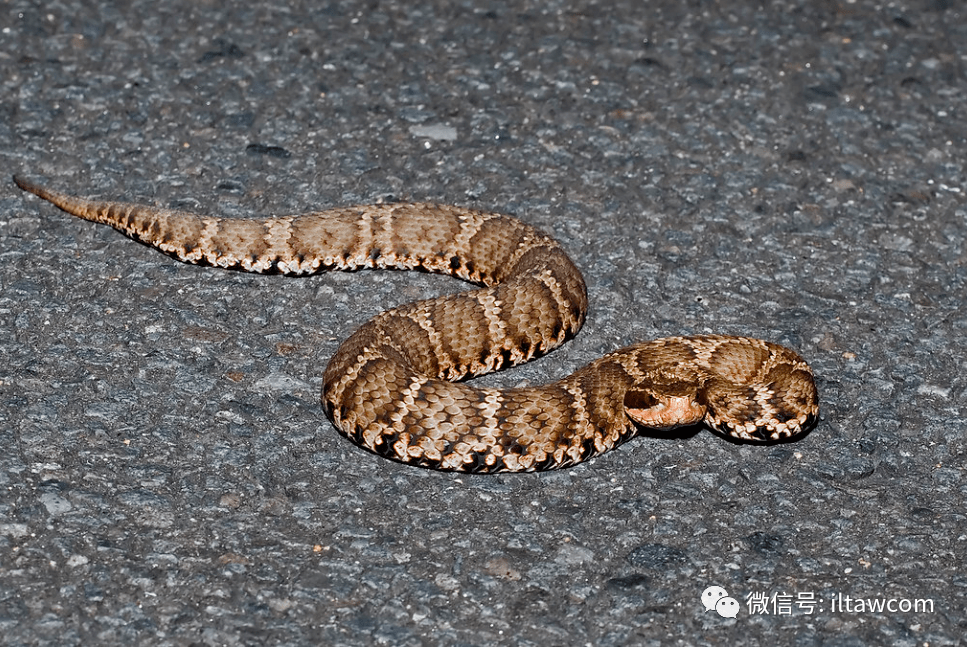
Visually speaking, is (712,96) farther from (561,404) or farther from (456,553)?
(456,553)

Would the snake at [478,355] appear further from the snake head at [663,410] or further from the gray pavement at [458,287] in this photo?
the gray pavement at [458,287]

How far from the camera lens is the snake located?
7.34 metres

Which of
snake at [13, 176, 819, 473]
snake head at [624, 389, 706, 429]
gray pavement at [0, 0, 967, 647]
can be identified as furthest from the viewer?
snake head at [624, 389, 706, 429]

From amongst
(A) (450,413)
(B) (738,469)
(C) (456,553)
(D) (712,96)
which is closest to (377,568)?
(C) (456,553)

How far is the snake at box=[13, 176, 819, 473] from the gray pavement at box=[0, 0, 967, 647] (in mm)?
156

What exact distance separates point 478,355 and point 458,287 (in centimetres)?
93

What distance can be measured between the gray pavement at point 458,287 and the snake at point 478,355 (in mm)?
156

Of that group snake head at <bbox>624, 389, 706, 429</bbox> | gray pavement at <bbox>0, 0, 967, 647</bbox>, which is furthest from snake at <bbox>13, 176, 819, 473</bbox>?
gray pavement at <bbox>0, 0, 967, 647</bbox>

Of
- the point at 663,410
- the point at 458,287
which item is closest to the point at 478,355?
the point at 458,287

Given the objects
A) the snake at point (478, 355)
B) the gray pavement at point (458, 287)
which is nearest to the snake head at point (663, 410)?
the snake at point (478, 355)

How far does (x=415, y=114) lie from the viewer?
10.5m

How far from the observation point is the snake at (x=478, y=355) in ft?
24.1

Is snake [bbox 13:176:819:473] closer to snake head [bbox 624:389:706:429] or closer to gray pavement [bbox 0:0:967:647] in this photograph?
snake head [bbox 624:389:706:429]

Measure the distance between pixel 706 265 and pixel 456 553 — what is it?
3.32 m
